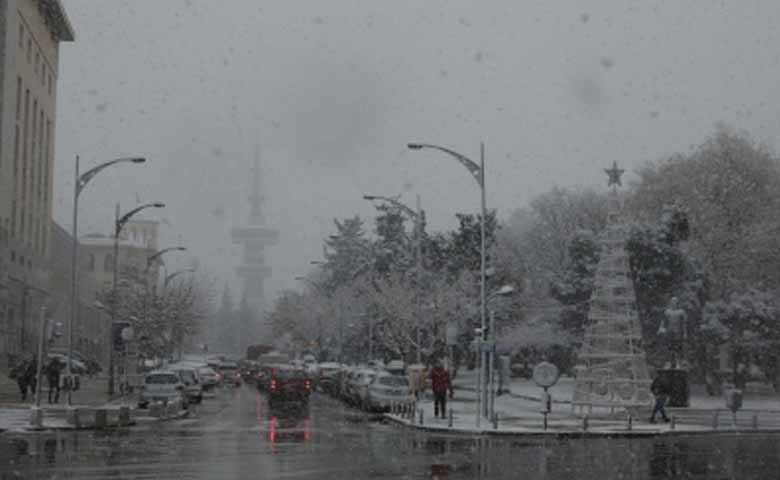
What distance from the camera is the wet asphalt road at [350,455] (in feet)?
60.3

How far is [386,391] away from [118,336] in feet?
48.7

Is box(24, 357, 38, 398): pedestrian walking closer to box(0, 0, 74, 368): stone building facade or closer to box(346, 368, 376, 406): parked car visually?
box(346, 368, 376, 406): parked car

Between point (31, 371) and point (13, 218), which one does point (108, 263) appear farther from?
point (31, 371)

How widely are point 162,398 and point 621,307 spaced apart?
18.5 m

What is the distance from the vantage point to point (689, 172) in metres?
61.2

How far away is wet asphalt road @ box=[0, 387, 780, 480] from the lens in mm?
18375

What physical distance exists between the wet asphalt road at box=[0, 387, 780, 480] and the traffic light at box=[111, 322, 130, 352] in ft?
60.4

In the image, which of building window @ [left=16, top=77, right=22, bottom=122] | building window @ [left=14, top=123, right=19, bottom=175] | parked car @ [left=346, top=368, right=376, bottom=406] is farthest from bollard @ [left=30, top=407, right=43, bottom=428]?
building window @ [left=16, top=77, right=22, bottom=122]

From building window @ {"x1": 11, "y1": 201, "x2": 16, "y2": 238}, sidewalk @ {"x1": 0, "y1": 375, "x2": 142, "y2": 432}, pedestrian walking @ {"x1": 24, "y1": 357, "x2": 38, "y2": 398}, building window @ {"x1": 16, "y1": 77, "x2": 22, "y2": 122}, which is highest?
building window @ {"x1": 16, "y1": 77, "x2": 22, "y2": 122}

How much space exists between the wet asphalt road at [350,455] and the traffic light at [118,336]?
18.4 meters

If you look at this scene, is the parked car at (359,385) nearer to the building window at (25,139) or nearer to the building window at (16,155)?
the building window at (16,155)

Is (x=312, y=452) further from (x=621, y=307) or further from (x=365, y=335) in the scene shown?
(x=365, y=335)

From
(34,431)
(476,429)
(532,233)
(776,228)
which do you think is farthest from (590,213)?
(34,431)

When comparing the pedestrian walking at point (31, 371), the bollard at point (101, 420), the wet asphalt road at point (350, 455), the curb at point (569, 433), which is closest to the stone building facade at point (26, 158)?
the pedestrian walking at point (31, 371)
